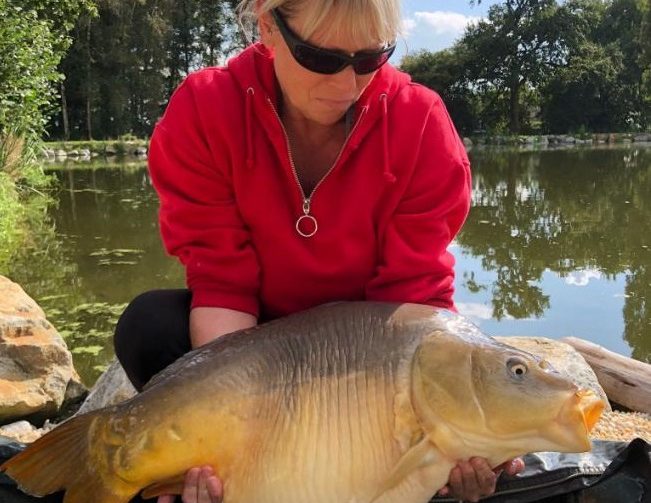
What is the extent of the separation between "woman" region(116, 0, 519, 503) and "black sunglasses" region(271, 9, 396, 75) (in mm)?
99

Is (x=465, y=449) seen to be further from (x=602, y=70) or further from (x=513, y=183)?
(x=602, y=70)

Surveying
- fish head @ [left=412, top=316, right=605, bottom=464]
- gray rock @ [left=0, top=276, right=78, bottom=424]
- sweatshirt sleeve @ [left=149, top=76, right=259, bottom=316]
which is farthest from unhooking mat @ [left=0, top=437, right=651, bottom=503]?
gray rock @ [left=0, top=276, right=78, bottom=424]

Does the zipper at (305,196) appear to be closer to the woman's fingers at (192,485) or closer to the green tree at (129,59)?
the woman's fingers at (192,485)

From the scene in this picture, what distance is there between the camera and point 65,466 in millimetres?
1398

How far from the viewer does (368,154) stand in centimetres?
168

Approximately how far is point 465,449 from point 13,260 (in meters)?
5.85

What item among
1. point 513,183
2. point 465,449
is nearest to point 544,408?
point 465,449

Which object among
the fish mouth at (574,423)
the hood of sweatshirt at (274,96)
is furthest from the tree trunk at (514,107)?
the fish mouth at (574,423)

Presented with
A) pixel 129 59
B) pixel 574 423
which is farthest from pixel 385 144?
pixel 129 59

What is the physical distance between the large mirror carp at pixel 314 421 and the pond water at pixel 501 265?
→ 2.48 m

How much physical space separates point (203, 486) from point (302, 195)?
2.23 feet

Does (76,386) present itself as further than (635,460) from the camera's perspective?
Yes

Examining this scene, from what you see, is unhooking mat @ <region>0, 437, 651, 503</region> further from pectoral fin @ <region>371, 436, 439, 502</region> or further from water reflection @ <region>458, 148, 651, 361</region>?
Result: water reflection @ <region>458, 148, 651, 361</region>

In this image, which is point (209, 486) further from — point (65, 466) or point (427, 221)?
point (427, 221)
